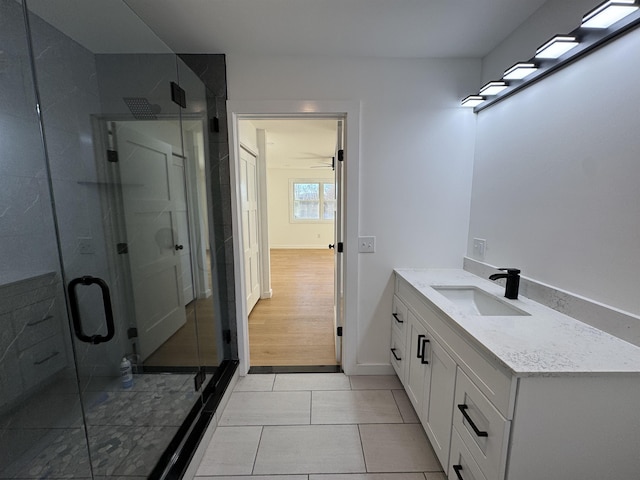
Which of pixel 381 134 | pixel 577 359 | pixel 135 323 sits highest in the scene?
pixel 381 134

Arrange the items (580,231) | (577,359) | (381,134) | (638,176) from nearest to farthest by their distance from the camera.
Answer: (577,359) < (638,176) < (580,231) < (381,134)

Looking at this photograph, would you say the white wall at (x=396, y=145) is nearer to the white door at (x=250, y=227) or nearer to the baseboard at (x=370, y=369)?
the baseboard at (x=370, y=369)

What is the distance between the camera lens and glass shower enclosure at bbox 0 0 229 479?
45.4 inches

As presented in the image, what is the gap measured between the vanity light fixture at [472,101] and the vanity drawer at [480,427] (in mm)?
1765

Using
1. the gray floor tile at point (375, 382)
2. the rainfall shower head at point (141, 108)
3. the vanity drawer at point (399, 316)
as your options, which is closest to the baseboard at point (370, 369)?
the gray floor tile at point (375, 382)

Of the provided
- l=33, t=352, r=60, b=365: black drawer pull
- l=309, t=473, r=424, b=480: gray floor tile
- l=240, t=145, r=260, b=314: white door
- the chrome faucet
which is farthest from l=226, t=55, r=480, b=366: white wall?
l=33, t=352, r=60, b=365: black drawer pull

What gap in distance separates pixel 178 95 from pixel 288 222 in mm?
6455

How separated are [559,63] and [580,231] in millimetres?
843

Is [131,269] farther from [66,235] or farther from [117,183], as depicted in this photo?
[117,183]

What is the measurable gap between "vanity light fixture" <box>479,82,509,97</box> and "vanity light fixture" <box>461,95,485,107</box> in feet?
0.24

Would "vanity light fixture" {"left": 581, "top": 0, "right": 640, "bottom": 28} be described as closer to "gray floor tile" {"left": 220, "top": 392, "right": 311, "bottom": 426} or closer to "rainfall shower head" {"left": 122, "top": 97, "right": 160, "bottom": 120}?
"rainfall shower head" {"left": 122, "top": 97, "right": 160, "bottom": 120}

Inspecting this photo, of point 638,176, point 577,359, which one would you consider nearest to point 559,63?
point 638,176

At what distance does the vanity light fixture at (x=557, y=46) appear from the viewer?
118cm

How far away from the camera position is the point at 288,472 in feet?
4.67
